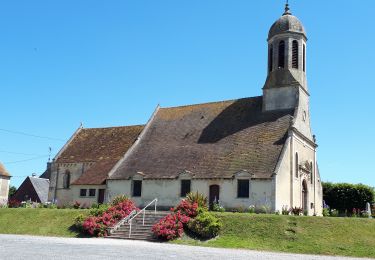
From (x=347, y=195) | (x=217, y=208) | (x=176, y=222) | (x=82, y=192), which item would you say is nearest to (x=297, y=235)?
(x=176, y=222)

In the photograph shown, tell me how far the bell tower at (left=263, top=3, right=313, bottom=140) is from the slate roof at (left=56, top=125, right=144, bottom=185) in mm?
14476

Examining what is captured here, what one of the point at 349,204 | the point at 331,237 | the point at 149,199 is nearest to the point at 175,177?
the point at 149,199

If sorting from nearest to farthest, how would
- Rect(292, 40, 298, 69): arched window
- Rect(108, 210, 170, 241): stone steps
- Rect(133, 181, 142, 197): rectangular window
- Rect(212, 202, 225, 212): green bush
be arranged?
Rect(108, 210, 170, 241): stone steps, Rect(212, 202, 225, 212): green bush, Rect(133, 181, 142, 197): rectangular window, Rect(292, 40, 298, 69): arched window

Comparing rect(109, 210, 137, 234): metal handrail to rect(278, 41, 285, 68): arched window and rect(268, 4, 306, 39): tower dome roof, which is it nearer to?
rect(278, 41, 285, 68): arched window

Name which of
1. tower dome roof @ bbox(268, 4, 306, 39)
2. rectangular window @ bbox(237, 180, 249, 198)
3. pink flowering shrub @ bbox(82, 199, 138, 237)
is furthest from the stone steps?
tower dome roof @ bbox(268, 4, 306, 39)

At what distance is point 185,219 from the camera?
2684 centimetres

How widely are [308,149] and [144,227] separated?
1647cm

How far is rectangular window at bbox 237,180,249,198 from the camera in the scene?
31812mm

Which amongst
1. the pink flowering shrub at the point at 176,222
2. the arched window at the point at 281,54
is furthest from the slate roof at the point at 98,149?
the arched window at the point at 281,54

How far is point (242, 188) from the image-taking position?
32000 millimetres

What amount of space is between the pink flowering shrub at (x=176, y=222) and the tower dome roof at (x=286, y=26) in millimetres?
17762

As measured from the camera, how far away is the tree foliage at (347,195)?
41938mm

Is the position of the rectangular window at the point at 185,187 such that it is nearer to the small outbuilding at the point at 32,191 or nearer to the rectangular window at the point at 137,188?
the rectangular window at the point at 137,188

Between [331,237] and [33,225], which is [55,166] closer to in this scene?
[33,225]
